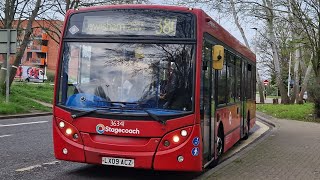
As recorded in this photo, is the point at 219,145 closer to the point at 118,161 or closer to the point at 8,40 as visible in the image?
the point at 118,161

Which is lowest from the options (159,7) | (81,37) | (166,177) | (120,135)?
(166,177)

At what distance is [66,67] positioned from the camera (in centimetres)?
781

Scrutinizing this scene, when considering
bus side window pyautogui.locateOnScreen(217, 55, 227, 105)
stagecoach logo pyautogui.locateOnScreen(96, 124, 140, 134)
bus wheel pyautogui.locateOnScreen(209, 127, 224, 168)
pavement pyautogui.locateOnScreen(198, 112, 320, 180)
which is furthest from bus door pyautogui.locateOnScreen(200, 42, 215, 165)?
stagecoach logo pyautogui.locateOnScreen(96, 124, 140, 134)

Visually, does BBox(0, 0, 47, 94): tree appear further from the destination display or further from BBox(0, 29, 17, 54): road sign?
the destination display

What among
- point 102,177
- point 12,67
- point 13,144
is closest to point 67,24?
point 102,177

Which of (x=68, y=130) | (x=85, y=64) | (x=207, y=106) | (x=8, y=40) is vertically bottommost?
(x=68, y=130)

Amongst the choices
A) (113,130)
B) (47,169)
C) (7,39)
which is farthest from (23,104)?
(113,130)

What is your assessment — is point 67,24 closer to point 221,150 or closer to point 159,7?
point 159,7

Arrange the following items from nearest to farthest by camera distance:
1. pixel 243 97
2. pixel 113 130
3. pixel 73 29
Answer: pixel 113 130
pixel 73 29
pixel 243 97

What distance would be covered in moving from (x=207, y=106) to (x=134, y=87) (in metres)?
1.43

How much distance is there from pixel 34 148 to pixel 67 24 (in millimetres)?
4394

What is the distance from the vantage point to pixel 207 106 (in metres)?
8.09

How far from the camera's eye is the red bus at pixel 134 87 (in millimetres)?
7234

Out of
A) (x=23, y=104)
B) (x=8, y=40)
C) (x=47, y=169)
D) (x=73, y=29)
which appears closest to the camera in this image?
(x=73, y=29)
